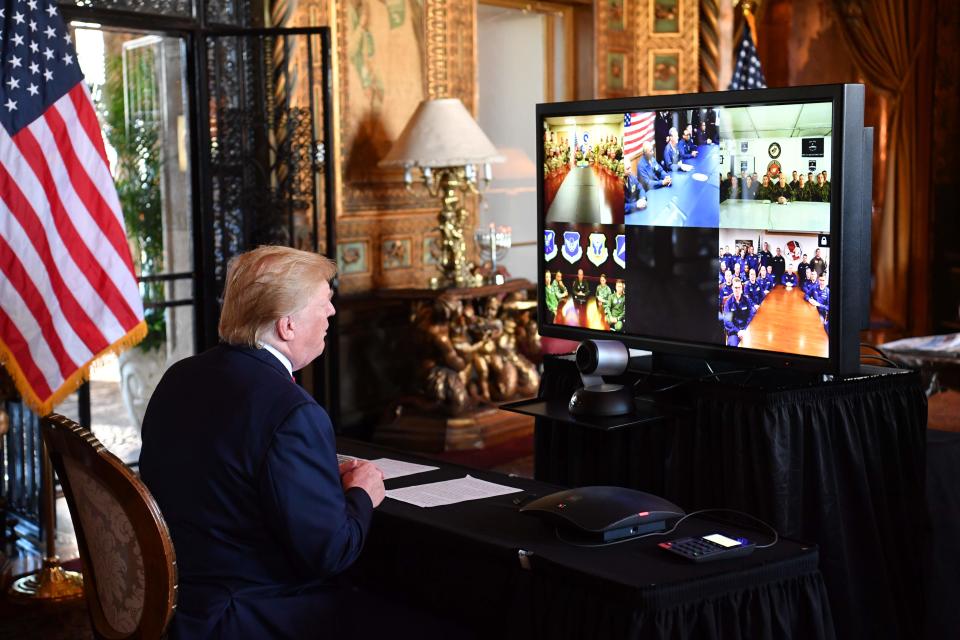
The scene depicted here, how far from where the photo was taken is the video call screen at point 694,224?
9.32 ft

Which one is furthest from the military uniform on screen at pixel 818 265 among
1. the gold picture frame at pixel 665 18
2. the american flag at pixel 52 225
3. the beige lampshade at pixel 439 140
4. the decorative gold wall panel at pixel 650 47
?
the gold picture frame at pixel 665 18

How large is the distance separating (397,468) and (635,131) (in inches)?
44.0

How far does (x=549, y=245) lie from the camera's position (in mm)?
3594

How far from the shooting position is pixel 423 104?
6324 millimetres

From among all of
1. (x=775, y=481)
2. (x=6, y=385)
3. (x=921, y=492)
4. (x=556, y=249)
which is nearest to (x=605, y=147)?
(x=556, y=249)

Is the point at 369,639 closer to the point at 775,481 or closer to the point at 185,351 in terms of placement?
the point at 775,481

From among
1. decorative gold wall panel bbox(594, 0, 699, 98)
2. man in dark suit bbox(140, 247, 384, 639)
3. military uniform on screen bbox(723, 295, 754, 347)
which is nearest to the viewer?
man in dark suit bbox(140, 247, 384, 639)

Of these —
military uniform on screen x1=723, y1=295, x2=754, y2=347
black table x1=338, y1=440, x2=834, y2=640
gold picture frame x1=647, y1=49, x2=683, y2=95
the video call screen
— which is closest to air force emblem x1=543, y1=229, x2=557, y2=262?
the video call screen

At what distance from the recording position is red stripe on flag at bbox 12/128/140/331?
4.26 m

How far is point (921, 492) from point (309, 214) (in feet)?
12.2

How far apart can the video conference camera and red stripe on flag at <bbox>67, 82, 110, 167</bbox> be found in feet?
6.95

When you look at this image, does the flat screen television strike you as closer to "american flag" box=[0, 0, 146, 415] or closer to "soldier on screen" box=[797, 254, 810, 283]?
"soldier on screen" box=[797, 254, 810, 283]

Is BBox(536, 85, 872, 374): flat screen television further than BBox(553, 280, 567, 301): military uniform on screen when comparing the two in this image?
No

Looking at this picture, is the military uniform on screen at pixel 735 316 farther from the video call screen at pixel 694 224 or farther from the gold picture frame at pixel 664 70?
the gold picture frame at pixel 664 70
